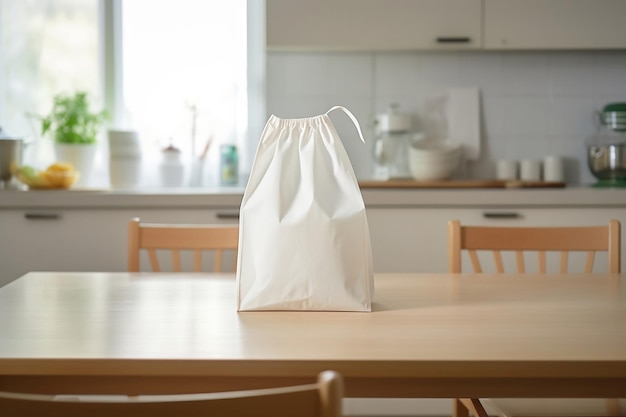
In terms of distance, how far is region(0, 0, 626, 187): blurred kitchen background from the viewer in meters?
3.84

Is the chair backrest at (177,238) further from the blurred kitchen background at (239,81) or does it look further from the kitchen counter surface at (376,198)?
the blurred kitchen background at (239,81)

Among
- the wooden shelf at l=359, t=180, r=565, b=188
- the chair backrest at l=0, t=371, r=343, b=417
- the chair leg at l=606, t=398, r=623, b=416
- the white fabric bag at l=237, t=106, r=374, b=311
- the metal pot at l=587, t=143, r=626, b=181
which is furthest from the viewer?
the metal pot at l=587, t=143, r=626, b=181

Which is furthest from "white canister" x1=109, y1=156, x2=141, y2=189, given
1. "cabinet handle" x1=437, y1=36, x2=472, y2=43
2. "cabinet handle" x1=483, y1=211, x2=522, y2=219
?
"cabinet handle" x1=483, y1=211, x2=522, y2=219

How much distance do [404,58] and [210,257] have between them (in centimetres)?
129

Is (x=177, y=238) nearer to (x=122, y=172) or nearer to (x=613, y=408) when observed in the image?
(x=613, y=408)

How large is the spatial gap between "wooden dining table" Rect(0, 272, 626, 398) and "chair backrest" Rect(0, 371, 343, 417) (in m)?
0.31

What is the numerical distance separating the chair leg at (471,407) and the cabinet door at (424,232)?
1367 mm

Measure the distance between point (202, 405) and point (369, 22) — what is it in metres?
2.82

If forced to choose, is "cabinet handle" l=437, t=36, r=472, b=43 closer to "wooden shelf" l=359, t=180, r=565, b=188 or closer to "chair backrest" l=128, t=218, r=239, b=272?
"wooden shelf" l=359, t=180, r=565, b=188

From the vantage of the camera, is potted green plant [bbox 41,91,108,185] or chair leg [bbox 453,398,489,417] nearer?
chair leg [bbox 453,398,489,417]

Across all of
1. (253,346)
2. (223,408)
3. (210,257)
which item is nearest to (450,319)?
(253,346)

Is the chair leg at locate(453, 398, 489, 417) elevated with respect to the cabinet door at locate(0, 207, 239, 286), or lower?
lower

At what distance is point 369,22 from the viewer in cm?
350

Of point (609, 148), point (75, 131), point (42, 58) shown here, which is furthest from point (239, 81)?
point (609, 148)
